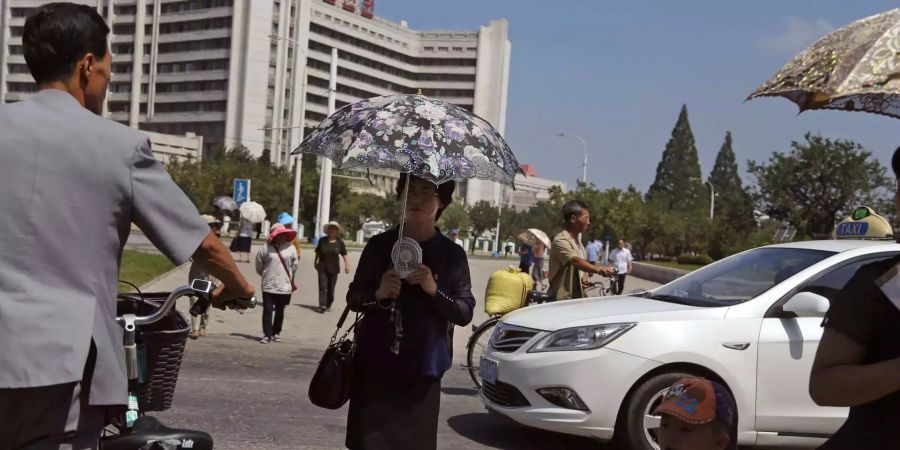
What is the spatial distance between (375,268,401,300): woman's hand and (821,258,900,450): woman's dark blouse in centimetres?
206

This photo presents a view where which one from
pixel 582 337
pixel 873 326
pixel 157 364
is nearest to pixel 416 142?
pixel 157 364

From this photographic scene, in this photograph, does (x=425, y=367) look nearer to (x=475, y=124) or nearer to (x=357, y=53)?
(x=475, y=124)

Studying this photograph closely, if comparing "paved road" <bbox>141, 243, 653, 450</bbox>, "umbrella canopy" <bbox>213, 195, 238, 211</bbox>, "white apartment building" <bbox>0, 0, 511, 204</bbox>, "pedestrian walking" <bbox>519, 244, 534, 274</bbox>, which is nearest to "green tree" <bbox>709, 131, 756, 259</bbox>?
"pedestrian walking" <bbox>519, 244, 534, 274</bbox>

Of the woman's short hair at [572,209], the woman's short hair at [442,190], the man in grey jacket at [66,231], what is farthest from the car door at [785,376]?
the man in grey jacket at [66,231]

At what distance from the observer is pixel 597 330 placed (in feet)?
21.7

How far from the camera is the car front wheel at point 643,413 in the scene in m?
6.45

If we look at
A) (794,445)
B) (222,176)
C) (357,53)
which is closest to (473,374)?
(794,445)

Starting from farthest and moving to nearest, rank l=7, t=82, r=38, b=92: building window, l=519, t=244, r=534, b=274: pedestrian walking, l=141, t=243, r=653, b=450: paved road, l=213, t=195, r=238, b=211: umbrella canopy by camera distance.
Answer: l=7, t=82, r=38, b=92: building window
l=213, t=195, r=238, b=211: umbrella canopy
l=519, t=244, r=534, b=274: pedestrian walking
l=141, t=243, r=653, b=450: paved road

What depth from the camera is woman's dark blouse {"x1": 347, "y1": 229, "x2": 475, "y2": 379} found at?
4.12 m

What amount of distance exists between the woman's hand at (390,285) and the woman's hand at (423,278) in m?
0.05

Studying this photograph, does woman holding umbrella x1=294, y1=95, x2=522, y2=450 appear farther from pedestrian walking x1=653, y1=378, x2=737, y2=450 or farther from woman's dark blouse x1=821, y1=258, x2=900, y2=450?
woman's dark blouse x1=821, y1=258, x2=900, y2=450

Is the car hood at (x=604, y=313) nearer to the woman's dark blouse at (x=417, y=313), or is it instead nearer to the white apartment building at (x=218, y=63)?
the woman's dark blouse at (x=417, y=313)

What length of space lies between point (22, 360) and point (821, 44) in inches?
127

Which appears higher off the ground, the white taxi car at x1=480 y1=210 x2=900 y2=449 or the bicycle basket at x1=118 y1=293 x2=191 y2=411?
the bicycle basket at x1=118 y1=293 x2=191 y2=411
